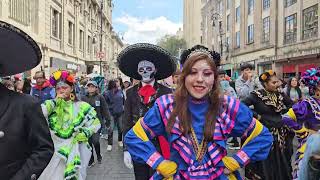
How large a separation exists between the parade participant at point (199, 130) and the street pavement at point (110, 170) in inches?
191

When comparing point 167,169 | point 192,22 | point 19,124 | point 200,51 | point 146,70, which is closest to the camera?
point 19,124

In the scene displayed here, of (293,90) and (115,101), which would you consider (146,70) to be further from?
(293,90)

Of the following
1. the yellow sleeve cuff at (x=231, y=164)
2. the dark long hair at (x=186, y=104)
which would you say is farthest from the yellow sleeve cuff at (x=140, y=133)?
the yellow sleeve cuff at (x=231, y=164)

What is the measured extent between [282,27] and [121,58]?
31366 millimetres

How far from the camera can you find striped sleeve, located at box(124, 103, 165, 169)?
9.55 feet

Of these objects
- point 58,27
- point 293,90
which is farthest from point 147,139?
point 58,27

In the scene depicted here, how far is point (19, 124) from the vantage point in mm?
2482

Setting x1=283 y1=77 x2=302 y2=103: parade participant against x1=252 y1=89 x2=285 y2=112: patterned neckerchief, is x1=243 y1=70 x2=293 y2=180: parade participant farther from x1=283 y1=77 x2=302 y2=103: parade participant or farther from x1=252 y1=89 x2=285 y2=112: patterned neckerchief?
x1=283 y1=77 x2=302 y2=103: parade participant

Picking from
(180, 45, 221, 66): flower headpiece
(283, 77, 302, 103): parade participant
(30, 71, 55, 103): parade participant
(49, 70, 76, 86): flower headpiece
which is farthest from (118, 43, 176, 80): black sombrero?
(283, 77, 302, 103): parade participant

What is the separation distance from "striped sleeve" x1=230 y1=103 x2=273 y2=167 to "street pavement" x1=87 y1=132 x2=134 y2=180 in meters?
4.96

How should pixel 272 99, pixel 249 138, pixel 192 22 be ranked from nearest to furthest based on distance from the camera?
1. pixel 249 138
2. pixel 272 99
3. pixel 192 22

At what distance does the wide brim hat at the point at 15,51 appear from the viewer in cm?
247

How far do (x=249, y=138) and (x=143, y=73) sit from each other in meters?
2.69

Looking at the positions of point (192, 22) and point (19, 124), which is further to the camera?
point (192, 22)
